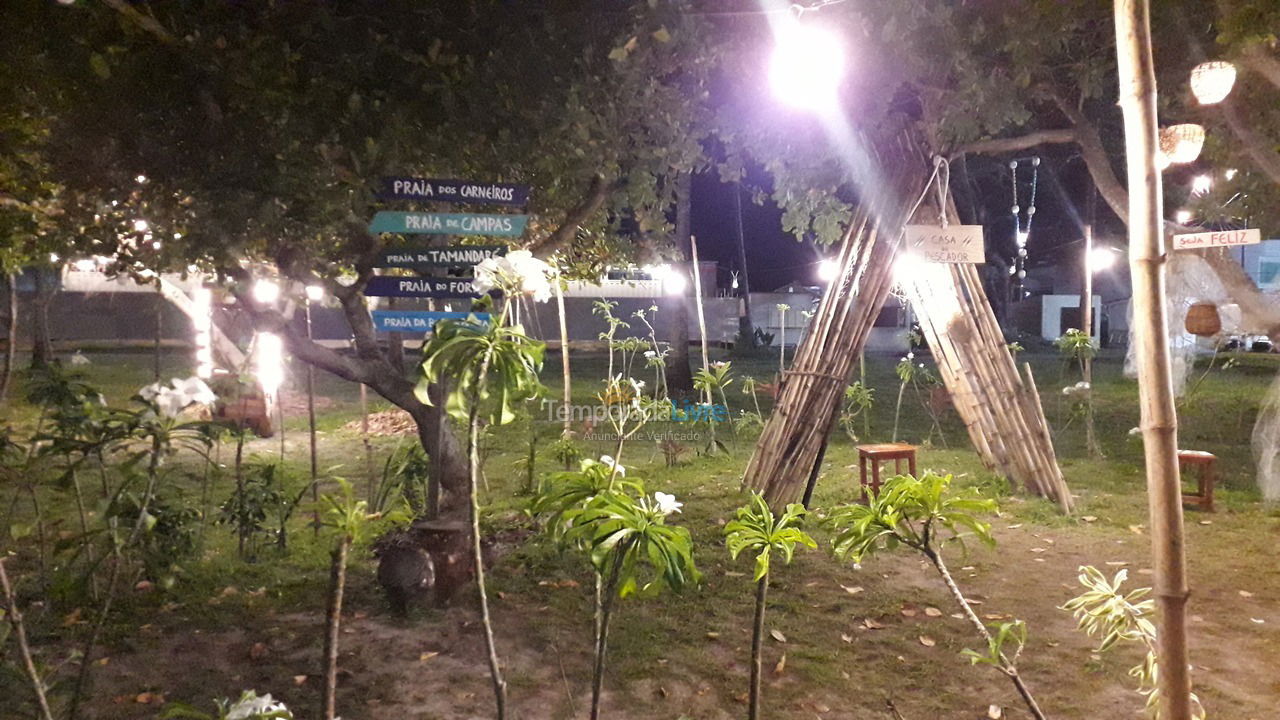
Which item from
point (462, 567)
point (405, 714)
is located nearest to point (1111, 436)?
point (462, 567)

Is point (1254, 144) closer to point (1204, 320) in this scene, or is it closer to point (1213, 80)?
point (1213, 80)

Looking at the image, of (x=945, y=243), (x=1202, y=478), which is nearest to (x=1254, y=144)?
(x=945, y=243)

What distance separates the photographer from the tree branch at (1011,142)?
247 inches

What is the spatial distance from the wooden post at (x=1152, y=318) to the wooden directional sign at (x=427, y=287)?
2793 mm

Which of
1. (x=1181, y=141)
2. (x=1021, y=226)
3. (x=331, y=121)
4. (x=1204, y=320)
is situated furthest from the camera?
(x=1021, y=226)

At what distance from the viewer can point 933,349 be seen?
689 cm

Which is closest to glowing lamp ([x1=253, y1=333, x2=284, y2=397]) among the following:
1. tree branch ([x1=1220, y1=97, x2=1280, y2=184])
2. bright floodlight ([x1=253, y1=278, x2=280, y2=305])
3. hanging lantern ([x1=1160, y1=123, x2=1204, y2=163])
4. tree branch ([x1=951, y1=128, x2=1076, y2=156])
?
bright floodlight ([x1=253, y1=278, x2=280, y2=305])

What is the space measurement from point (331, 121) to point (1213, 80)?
5.06m

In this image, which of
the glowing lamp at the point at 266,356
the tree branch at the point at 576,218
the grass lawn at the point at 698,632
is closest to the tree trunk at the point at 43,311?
the glowing lamp at the point at 266,356

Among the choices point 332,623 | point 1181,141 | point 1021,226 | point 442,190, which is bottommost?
point 332,623

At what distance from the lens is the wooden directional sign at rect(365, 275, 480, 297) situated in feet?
12.8

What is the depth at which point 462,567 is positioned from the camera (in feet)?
14.3

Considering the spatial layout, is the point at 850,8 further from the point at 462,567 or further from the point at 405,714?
the point at 405,714

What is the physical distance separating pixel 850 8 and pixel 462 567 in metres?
4.19
